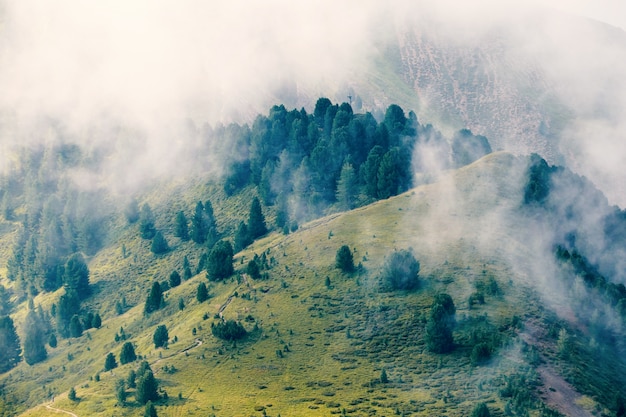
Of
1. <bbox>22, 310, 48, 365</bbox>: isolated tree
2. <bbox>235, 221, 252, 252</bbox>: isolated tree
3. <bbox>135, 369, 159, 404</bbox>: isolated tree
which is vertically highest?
<bbox>235, 221, 252, 252</bbox>: isolated tree

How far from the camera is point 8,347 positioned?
633 ft

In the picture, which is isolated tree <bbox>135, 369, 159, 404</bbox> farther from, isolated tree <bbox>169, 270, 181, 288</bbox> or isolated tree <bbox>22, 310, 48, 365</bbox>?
isolated tree <bbox>22, 310, 48, 365</bbox>

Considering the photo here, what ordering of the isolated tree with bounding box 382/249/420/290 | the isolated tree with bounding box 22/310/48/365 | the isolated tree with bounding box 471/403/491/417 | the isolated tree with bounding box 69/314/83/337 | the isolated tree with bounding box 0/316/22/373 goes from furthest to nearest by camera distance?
the isolated tree with bounding box 69/314/83/337 < the isolated tree with bounding box 0/316/22/373 < the isolated tree with bounding box 22/310/48/365 < the isolated tree with bounding box 382/249/420/290 < the isolated tree with bounding box 471/403/491/417

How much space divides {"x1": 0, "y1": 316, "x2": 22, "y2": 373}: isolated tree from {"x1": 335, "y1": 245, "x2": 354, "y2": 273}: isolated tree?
308ft

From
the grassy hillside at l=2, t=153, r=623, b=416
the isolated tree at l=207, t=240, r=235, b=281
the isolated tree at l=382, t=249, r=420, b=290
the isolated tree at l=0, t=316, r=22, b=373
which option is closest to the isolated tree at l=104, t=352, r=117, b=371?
the grassy hillside at l=2, t=153, r=623, b=416

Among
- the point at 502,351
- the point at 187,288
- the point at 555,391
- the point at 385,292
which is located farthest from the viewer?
the point at 187,288

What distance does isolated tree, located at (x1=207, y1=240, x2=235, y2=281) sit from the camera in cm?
17238

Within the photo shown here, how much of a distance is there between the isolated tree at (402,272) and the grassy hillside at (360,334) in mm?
1764

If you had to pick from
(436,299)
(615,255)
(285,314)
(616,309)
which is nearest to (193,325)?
(285,314)

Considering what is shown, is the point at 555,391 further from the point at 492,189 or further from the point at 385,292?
the point at 492,189

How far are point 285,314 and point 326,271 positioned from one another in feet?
52.0

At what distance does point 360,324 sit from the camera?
14338 centimetres

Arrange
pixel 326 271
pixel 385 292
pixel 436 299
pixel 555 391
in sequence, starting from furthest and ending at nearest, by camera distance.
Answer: pixel 326 271 < pixel 385 292 < pixel 436 299 < pixel 555 391

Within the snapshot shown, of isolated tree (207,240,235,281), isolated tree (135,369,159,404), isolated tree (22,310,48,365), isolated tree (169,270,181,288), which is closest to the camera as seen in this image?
isolated tree (135,369,159,404)
